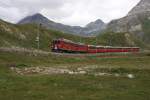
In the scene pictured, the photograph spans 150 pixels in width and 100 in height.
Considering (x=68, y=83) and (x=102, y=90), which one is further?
(x=68, y=83)

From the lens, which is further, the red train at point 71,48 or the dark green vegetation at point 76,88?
the red train at point 71,48

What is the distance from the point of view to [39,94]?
33438 millimetres

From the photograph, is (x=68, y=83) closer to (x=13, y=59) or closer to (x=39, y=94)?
(x=39, y=94)

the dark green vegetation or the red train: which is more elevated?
the red train

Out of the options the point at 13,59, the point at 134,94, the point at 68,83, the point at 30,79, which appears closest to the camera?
the point at 134,94

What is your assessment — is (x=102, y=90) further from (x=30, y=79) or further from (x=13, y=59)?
(x=13, y=59)

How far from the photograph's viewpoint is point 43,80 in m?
43.2

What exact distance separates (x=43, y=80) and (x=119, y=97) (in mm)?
13252

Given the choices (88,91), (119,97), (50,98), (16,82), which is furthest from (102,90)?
(16,82)

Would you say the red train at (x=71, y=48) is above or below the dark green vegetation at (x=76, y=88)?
above

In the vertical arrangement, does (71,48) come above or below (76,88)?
above

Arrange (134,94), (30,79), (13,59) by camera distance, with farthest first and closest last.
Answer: (13,59) → (30,79) → (134,94)

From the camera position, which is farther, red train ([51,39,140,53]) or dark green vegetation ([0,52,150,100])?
red train ([51,39,140,53])

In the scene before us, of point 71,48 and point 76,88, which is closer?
point 76,88
